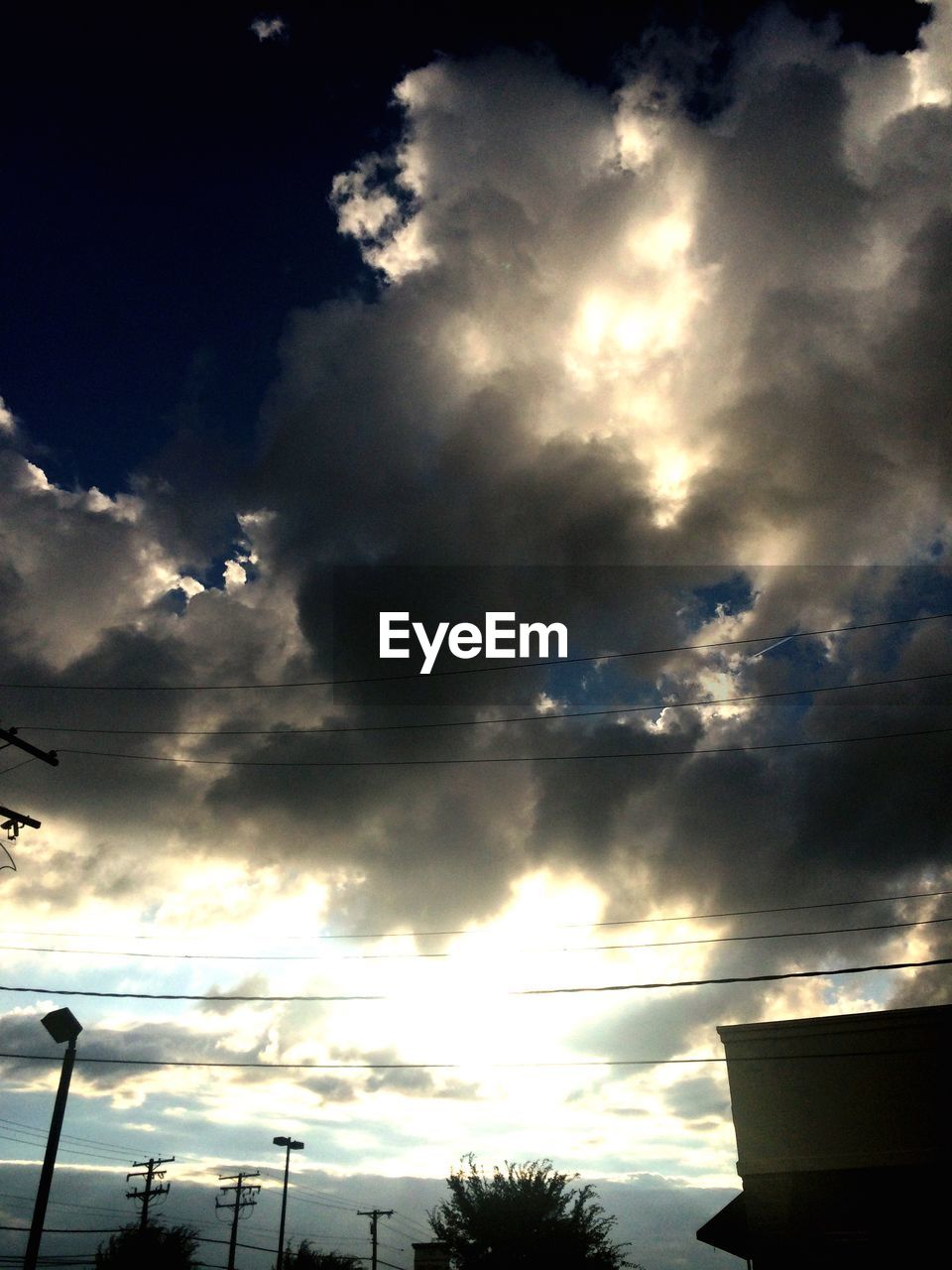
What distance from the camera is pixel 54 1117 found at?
20.5m

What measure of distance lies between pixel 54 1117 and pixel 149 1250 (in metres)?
49.1

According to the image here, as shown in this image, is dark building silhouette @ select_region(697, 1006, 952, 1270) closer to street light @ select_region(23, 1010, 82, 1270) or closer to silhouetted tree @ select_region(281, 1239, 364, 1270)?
street light @ select_region(23, 1010, 82, 1270)

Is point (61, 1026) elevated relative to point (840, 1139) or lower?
elevated

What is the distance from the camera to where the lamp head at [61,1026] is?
21797 mm

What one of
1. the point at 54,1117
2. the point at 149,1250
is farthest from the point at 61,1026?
the point at 149,1250

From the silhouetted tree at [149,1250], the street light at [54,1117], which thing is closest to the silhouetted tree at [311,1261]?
the silhouetted tree at [149,1250]

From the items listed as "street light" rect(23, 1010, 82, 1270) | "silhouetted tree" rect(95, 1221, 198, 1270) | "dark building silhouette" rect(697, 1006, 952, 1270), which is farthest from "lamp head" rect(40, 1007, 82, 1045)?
"silhouetted tree" rect(95, 1221, 198, 1270)

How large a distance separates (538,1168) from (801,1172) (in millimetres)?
21837

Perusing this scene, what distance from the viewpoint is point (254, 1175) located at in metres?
69.7

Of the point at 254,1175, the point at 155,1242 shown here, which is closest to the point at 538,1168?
the point at 155,1242

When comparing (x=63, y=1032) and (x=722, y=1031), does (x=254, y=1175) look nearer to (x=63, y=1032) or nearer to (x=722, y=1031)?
(x=63, y=1032)

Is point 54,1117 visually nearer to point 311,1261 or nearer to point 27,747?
point 27,747

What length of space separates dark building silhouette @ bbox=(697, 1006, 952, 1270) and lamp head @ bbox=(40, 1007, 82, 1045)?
16.6m

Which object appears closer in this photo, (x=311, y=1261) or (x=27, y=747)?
(x=27, y=747)
